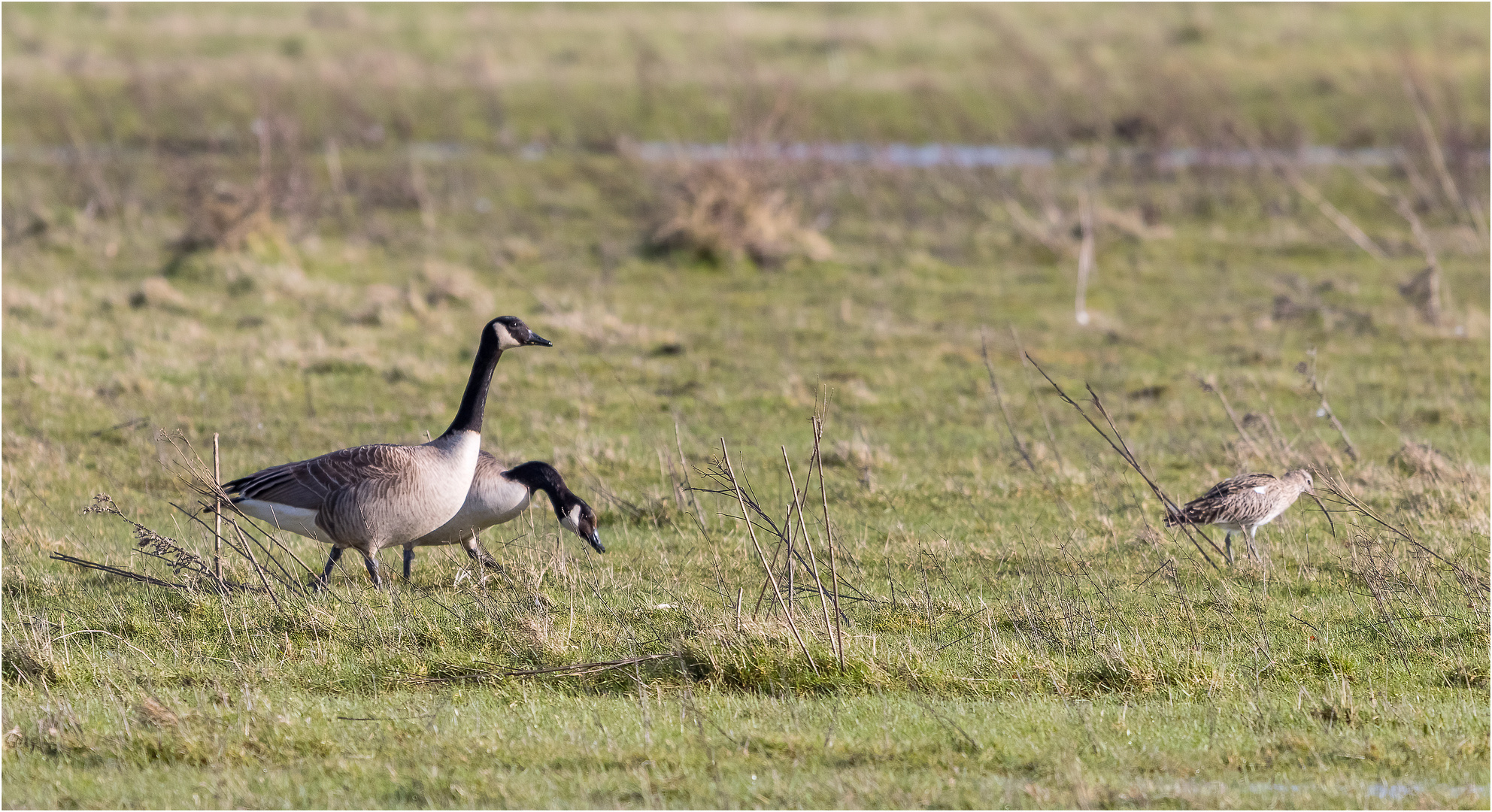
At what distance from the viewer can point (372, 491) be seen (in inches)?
309

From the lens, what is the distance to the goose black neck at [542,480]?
8344 millimetres

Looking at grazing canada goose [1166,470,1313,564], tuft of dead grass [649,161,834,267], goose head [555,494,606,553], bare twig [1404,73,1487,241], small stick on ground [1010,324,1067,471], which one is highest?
bare twig [1404,73,1487,241]

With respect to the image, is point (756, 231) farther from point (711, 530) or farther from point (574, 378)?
point (711, 530)

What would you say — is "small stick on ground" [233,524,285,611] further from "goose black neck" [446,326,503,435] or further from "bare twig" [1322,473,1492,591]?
"bare twig" [1322,473,1492,591]

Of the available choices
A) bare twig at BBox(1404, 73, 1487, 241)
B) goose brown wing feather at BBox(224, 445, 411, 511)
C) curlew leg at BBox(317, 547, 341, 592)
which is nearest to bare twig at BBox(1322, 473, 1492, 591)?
goose brown wing feather at BBox(224, 445, 411, 511)

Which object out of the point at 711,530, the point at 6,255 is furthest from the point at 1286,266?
the point at 6,255

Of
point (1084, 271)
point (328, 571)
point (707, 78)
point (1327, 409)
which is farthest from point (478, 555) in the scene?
point (707, 78)

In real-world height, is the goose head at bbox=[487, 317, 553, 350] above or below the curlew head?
above

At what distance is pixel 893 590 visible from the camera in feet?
27.2

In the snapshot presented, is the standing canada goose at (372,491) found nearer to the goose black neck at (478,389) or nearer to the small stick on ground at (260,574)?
the goose black neck at (478,389)

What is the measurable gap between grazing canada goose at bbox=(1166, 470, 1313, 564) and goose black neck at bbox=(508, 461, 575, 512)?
11.5 ft

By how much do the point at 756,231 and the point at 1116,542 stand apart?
13903 millimetres

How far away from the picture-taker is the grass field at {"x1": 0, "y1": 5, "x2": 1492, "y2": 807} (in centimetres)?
612

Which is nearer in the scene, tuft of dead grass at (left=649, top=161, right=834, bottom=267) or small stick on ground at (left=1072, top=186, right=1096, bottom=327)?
small stick on ground at (left=1072, top=186, right=1096, bottom=327)
